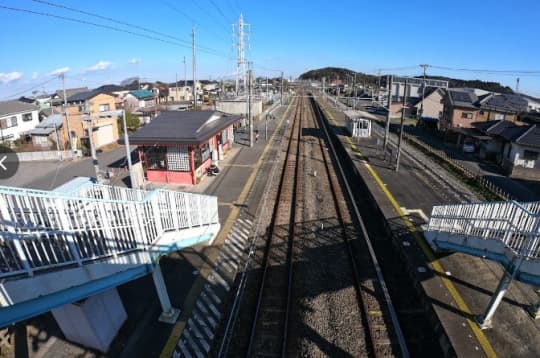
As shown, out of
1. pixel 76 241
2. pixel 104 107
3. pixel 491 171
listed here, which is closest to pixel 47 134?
pixel 104 107

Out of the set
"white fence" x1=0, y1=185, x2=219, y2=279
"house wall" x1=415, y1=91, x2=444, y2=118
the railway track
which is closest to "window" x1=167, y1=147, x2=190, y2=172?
the railway track

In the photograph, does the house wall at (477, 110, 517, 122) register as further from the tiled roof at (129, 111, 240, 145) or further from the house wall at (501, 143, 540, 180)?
the tiled roof at (129, 111, 240, 145)

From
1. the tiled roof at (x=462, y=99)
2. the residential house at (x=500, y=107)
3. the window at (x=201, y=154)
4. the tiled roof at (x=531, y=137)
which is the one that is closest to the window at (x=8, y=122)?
the window at (x=201, y=154)

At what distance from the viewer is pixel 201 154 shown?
59.2 feet

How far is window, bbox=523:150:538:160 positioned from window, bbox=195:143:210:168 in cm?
2135

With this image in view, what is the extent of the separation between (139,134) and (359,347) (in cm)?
1486

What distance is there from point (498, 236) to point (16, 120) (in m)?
39.5

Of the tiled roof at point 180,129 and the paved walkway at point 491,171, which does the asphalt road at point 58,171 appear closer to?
the tiled roof at point 180,129

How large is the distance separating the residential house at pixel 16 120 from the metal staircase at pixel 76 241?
30.1m

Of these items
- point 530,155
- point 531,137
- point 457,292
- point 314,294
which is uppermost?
point 531,137

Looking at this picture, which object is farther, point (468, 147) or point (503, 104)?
point (503, 104)

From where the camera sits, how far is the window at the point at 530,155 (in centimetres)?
2023

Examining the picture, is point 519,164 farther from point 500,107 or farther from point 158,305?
point 158,305

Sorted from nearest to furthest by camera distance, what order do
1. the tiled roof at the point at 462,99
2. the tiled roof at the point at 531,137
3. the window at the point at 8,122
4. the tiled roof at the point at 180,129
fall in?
1. the tiled roof at the point at 180,129
2. the tiled roof at the point at 531,137
3. the window at the point at 8,122
4. the tiled roof at the point at 462,99
